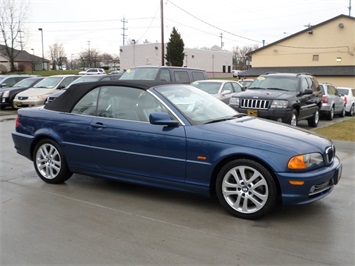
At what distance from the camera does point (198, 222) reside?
4.14 m

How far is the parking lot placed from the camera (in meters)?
3.36

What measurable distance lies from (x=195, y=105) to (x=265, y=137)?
1.21 metres

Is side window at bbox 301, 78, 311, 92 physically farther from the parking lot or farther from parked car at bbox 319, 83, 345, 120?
the parking lot

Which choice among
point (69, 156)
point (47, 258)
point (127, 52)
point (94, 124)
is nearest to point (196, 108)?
point (94, 124)

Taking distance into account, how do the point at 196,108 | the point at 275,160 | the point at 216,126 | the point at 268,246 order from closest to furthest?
the point at 268,246, the point at 275,160, the point at 216,126, the point at 196,108

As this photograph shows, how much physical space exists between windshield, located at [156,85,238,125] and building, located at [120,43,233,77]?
189 feet

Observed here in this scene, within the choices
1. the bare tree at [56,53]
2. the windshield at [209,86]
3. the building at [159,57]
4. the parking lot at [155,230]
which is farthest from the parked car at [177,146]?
the bare tree at [56,53]

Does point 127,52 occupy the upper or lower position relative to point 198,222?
upper

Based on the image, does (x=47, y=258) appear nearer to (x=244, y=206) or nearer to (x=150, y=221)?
(x=150, y=221)

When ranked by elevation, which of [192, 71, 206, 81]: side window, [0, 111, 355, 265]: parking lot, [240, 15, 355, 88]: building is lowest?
[0, 111, 355, 265]: parking lot

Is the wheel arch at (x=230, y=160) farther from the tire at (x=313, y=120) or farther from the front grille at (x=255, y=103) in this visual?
the tire at (x=313, y=120)

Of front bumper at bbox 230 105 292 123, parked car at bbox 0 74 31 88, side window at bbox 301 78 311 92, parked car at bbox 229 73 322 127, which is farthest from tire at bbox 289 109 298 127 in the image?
parked car at bbox 0 74 31 88

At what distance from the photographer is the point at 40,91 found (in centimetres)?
1692

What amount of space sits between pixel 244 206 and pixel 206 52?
220 ft
